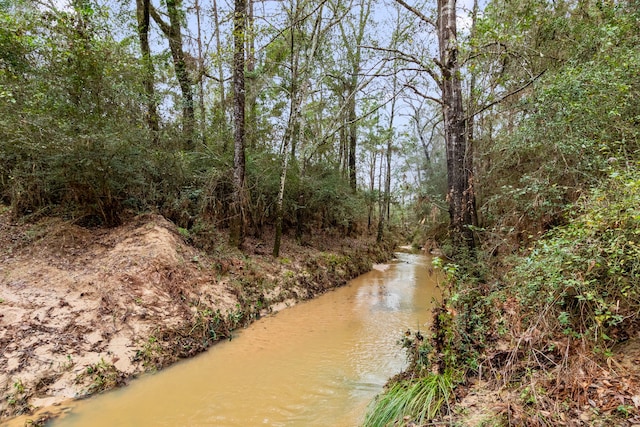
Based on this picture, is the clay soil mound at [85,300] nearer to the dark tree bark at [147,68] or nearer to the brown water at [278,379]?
the brown water at [278,379]

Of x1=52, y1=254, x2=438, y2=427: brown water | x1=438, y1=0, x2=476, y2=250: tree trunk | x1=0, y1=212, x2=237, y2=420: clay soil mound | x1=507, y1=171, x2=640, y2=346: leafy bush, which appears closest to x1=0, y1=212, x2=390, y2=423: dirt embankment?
x1=0, y1=212, x2=237, y2=420: clay soil mound

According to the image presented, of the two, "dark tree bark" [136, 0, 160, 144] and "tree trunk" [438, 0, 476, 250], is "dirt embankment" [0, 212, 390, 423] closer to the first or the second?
"dark tree bark" [136, 0, 160, 144]

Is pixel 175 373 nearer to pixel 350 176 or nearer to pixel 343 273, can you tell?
pixel 343 273

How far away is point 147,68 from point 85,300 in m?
6.82

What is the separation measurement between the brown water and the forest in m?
0.89

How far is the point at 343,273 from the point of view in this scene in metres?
12.2

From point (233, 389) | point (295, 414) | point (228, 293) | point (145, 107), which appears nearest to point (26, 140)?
point (145, 107)

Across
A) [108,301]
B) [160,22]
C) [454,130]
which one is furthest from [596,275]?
[160,22]

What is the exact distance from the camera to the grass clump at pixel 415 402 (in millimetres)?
3215

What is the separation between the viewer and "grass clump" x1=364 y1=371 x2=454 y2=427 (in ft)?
10.5

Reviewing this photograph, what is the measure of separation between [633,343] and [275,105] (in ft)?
45.9

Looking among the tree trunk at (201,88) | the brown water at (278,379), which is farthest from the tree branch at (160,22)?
the brown water at (278,379)

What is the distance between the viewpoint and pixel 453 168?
6.37m

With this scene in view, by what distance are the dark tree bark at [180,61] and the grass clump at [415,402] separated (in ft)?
30.7
